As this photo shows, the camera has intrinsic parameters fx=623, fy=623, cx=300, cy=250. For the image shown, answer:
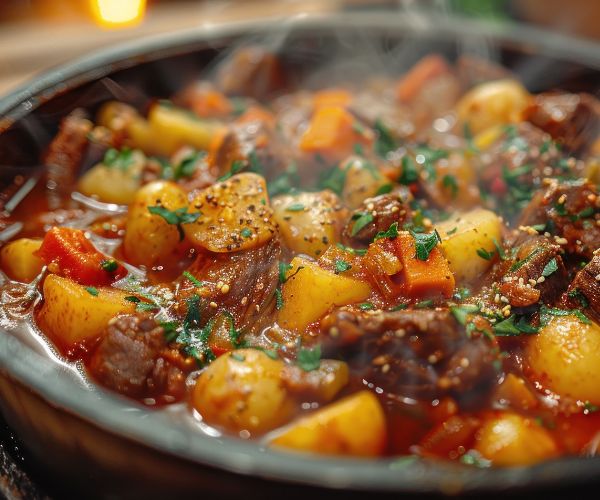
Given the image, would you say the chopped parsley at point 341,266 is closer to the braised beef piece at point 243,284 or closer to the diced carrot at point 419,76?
the braised beef piece at point 243,284

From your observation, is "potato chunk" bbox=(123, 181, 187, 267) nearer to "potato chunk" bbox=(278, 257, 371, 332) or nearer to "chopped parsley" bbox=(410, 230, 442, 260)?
"potato chunk" bbox=(278, 257, 371, 332)

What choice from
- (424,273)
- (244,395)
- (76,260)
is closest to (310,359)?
(244,395)

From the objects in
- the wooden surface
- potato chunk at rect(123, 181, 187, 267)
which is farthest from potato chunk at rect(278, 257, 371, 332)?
the wooden surface

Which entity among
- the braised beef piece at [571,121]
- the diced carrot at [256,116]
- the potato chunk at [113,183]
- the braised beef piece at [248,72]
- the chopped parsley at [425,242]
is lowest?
the chopped parsley at [425,242]

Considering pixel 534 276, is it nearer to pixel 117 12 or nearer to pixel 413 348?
pixel 413 348

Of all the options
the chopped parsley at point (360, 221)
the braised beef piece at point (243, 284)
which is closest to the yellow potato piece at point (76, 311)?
the braised beef piece at point (243, 284)

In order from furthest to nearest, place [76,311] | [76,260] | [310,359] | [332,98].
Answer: [332,98]
[76,260]
[76,311]
[310,359]
